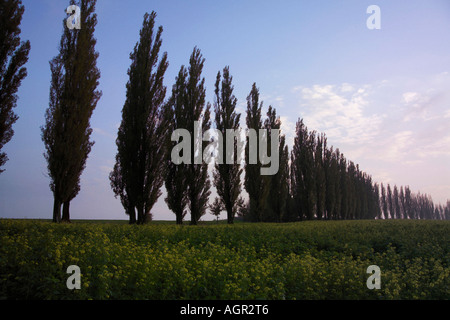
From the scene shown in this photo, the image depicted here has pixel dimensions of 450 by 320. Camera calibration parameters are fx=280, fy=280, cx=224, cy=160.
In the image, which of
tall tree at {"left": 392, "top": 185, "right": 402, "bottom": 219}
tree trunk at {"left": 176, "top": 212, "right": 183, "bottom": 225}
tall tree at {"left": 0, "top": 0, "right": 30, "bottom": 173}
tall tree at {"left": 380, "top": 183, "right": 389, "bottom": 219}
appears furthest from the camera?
tall tree at {"left": 392, "top": 185, "right": 402, "bottom": 219}

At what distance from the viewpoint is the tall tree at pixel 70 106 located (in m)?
14.6

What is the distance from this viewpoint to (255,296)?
17.9 feet

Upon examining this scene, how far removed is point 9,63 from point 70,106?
3.16 m

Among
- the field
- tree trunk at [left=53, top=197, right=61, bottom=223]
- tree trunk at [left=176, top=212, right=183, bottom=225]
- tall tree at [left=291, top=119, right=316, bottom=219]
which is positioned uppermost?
tall tree at [left=291, top=119, right=316, bottom=219]

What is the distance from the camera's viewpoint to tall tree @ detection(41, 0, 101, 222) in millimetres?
14570

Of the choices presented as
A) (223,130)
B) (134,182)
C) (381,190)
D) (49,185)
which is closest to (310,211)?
(223,130)

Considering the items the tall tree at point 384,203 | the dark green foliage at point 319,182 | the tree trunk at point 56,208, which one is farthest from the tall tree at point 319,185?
the tall tree at point 384,203

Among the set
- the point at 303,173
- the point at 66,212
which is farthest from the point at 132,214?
the point at 303,173

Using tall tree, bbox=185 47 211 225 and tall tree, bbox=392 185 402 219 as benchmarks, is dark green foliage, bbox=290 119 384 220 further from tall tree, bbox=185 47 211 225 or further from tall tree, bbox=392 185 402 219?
tall tree, bbox=392 185 402 219

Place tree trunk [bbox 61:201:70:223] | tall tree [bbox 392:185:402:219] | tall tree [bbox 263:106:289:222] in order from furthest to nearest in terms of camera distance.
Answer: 1. tall tree [bbox 392:185:402:219]
2. tall tree [bbox 263:106:289:222]
3. tree trunk [bbox 61:201:70:223]

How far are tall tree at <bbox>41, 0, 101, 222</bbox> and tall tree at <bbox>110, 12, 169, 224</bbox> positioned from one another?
217 centimetres

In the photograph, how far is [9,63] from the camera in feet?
44.5

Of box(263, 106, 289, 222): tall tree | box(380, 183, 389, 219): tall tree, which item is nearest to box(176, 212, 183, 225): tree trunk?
box(263, 106, 289, 222): tall tree

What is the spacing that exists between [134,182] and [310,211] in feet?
83.7
